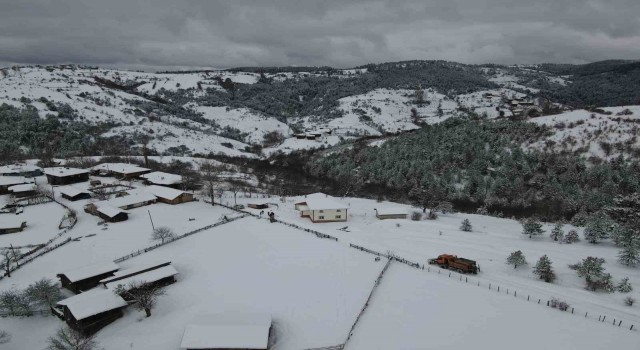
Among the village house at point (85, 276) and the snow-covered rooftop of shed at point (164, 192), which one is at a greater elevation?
the snow-covered rooftop of shed at point (164, 192)

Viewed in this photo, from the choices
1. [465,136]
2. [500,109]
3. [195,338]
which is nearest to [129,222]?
[195,338]

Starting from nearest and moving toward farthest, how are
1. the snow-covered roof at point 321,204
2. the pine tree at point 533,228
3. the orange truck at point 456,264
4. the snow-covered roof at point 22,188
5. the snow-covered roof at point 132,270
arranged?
the snow-covered roof at point 132,270
the orange truck at point 456,264
the pine tree at point 533,228
the snow-covered roof at point 321,204
the snow-covered roof at point 22,188

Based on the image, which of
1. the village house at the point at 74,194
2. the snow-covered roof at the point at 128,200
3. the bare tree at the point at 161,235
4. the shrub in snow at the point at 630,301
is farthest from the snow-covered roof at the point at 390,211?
the village house at the point at 74,194

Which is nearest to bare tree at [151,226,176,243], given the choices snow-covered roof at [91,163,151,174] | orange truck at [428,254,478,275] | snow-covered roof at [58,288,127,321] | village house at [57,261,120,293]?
village house at [57,261,120,293]

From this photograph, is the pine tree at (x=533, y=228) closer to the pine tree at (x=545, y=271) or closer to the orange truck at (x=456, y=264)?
the pine tree at (x=545, y=271)

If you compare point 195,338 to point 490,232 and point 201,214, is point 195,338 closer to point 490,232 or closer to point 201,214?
point 201,214

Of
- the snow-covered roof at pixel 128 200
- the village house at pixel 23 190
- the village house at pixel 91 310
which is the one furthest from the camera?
the village house at pixel 23 190

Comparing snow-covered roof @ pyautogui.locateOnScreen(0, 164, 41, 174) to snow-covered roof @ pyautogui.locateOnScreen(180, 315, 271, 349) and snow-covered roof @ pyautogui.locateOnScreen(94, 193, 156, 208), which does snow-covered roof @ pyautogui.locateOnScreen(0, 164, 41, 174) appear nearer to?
snow-covered roof @ pyautogui.locateOnScreen(94, 193, 156, 208)

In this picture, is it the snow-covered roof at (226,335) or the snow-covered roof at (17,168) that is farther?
the snow-covered roof at (17,168)

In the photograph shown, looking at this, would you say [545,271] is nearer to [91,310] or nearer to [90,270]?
[91,310]
